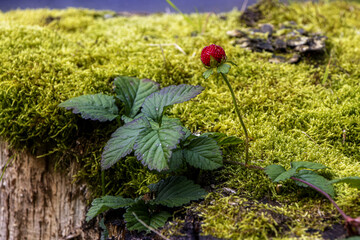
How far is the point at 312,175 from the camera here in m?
1.32

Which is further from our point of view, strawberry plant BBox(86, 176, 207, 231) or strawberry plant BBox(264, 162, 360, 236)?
strawberry plant BBox(86, 176, 207, 231)

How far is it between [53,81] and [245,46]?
164cm

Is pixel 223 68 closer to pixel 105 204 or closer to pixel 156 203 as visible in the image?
pixel 156 203

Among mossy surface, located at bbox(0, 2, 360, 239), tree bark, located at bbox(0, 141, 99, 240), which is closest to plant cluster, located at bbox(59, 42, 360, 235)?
mossy surface, located at bbox(0, 2, 360, 239)

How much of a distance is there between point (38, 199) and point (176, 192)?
1.24m

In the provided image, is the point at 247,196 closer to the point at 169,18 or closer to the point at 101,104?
the point at 101,104

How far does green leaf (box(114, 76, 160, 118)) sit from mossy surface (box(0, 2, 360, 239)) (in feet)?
0.79

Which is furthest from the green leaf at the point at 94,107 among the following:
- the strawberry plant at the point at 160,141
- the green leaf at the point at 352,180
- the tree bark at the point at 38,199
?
the green leaf at the point at 352,180

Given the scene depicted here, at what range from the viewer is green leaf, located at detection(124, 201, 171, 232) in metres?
1.30

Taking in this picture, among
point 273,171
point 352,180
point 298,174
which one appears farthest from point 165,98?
point 352,180

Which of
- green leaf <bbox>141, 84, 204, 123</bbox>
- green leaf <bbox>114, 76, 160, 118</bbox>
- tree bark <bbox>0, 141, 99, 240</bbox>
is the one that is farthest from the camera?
tree bark <bbox>0, 141, 99, 240</bbox>

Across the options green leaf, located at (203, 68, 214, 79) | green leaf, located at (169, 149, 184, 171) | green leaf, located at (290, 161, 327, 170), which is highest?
green leaf, located at (203, 68, 214, 79)

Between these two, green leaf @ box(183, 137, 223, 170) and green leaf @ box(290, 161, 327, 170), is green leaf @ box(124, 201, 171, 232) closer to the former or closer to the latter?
green leaf @ box(183, 137, 223, 170)

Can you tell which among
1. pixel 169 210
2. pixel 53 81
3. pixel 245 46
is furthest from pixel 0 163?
pixel 245 46
